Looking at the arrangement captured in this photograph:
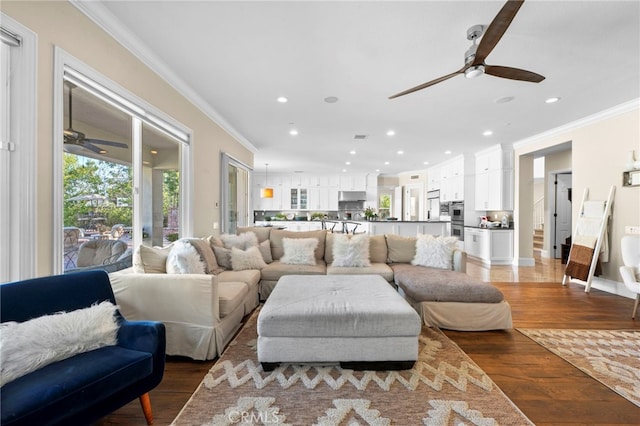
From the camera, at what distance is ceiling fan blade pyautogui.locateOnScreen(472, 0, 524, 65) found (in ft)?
5.13

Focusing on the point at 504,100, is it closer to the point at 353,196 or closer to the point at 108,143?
the point at 108,143

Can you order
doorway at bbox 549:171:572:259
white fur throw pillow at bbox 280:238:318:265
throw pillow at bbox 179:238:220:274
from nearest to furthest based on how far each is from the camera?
throw pillow at bbox 179:238:220:274, white fur throw pillow at bbox 280:238:318:265, doorway at bbox 549:171:572:259

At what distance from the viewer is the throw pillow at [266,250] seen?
12.6ft

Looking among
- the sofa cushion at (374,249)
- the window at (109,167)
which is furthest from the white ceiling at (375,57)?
the sofa cushion at (374,249)

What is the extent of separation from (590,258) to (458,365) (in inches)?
145

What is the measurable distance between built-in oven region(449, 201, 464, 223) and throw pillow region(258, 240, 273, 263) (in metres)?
5.51

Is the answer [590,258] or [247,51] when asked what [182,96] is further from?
[590,258]

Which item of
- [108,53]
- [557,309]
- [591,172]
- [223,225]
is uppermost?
[108,53]

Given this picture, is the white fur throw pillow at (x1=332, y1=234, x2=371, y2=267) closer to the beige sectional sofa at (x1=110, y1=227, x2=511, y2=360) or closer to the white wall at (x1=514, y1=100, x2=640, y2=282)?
the beige sectional sofa at (x1=110, y1=227, x2=511, y2=360)

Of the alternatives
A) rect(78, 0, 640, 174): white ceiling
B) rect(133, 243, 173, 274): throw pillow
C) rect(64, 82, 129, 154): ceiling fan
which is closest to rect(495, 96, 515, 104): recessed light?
rect(78, 0, 640, 174): white ceiling

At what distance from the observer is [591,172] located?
4.38 m

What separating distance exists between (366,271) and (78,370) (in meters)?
2.75

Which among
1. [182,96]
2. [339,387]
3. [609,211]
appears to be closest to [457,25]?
[339,387]

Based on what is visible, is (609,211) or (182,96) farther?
(609,211)
